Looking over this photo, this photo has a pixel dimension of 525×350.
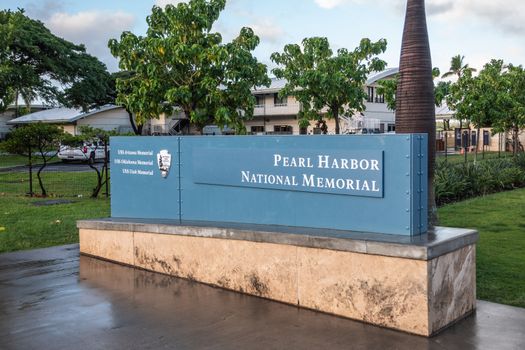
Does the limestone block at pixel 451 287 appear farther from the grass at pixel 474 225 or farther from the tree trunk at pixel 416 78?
the tree trunk at pixel 416 78

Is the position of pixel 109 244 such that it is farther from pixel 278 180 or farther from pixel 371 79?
pixel 371 79

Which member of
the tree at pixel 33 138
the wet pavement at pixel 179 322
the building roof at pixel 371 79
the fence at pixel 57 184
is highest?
the building roof at pixel 371 79

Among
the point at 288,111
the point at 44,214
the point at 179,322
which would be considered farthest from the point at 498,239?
the point at 288,111

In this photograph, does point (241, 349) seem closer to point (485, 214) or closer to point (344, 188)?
point (344, 188)

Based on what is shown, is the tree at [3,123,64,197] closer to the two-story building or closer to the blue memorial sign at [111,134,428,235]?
the blue memorial sign at [111,134,428,235]

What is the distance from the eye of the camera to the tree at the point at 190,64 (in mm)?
14719

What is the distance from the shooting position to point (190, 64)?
50.5 ft

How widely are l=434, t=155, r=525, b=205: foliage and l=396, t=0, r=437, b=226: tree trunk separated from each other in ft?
26.2

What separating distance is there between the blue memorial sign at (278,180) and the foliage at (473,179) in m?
9.86

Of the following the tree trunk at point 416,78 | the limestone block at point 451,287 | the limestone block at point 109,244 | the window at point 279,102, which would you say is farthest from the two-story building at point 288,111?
the limestone block at point 451,287

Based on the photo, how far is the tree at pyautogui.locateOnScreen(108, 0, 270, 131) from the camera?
14719 millimetres

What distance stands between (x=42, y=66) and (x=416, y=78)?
118 ft

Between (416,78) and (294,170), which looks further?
(416,78)

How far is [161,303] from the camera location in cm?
627
